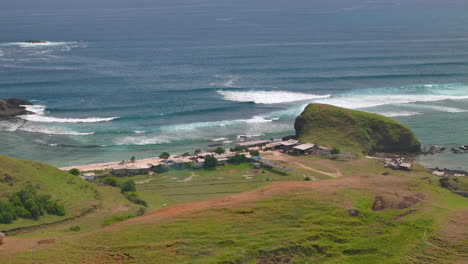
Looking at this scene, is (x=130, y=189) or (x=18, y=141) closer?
(x=130, y=189)

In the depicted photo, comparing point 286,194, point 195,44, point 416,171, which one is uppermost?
point 195,44

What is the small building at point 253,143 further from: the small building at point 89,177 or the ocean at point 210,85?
the small building at point 89,177

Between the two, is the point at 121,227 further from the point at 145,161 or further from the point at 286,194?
the point at 145,161

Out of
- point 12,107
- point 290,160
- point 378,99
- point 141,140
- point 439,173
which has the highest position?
point 12,107

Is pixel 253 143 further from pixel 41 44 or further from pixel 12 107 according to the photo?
pixel 41 44

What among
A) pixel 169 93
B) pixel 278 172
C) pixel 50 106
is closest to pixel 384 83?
pixel 169 93

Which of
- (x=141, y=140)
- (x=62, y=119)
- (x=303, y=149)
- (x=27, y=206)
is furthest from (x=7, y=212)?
(x=62, y=119)

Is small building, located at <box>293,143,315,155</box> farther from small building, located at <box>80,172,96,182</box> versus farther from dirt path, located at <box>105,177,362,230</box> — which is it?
small building, located at <box>80,172,96,182</box>

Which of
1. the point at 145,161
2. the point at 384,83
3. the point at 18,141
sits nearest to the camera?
the point at 145,161

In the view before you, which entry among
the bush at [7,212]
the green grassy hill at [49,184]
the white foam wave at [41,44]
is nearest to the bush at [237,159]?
the green grassy hill at [49,184]
